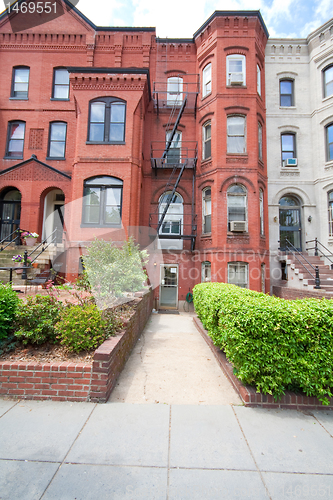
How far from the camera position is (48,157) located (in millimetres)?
14562

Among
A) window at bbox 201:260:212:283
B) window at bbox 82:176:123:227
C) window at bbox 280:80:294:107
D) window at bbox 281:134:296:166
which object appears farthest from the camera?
window at bbox 280:80:294:107

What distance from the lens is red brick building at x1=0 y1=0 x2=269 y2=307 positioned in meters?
13.0

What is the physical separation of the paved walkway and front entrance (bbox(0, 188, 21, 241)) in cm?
1303

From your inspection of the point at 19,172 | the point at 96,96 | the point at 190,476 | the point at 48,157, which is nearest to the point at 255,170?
the point at 96,96

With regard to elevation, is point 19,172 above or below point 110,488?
above

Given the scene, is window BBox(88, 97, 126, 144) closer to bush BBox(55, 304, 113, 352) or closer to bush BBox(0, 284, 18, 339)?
bush BBox(0, 284, 18, 339)

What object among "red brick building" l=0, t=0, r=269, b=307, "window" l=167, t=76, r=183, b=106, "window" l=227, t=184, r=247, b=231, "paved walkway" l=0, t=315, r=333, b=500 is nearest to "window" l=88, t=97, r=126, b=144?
"red brick building" l=0, t=0, r=269, b=307

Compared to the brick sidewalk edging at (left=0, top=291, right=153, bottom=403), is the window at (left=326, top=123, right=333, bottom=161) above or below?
above

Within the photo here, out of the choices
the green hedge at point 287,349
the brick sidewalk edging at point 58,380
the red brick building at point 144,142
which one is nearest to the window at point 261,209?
the red brick building at point 144,142

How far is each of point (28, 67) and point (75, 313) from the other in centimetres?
1762

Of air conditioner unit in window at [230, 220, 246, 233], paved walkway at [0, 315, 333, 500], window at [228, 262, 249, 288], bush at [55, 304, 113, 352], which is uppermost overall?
air conditioner unit in window at [230, 220, 246, 233]

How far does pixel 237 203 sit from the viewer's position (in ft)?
44.4

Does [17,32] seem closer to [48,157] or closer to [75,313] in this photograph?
[48,157]

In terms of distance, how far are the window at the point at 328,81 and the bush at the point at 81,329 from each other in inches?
692
